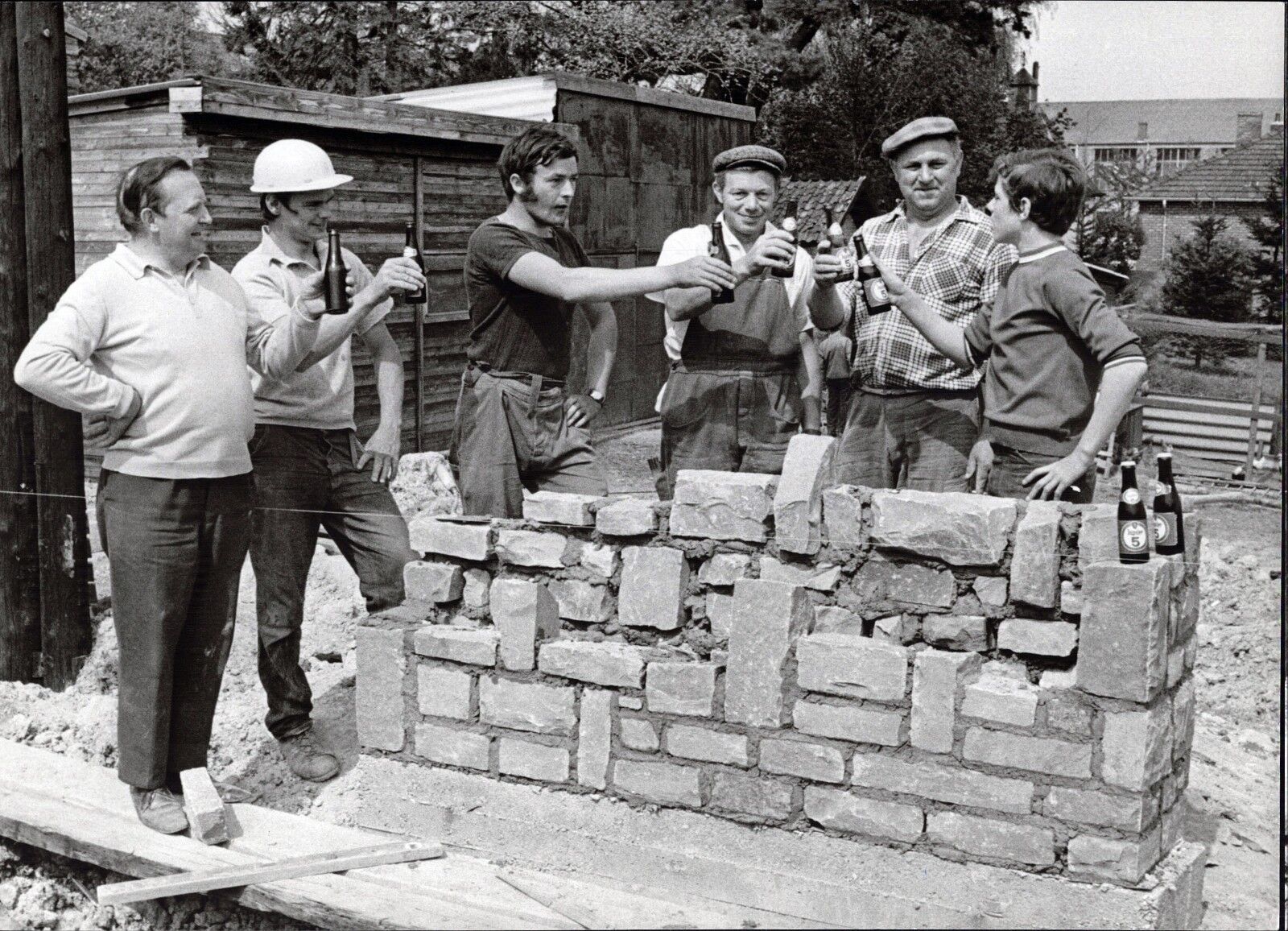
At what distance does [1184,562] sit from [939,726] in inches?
31.6

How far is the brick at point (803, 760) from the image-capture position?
3711mm

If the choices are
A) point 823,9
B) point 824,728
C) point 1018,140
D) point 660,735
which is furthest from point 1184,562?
point 823,9

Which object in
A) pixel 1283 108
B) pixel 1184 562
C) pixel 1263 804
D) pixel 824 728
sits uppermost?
pixel 1283 108

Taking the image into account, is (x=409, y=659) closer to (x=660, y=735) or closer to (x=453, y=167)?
(x=660, y=735)

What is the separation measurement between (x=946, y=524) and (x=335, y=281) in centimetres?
206

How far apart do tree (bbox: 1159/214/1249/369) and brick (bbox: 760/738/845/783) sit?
241cm

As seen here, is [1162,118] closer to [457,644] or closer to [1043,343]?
[1043,343]

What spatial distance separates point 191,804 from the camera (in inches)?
155

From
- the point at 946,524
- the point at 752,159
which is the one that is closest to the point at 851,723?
the point at 946,524

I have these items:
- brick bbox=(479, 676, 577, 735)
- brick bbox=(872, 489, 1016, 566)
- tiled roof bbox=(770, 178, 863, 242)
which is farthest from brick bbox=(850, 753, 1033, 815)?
tiled roof bbox=(770, 178, 863, 242)

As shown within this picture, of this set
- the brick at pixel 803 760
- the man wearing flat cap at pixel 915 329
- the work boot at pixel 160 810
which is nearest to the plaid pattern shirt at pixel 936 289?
the man wearing flat cap at pixel 915 329

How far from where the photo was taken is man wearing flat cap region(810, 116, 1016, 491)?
4559mm

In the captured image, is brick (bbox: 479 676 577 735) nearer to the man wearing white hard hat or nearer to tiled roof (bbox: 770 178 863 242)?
the man wearing white hard hat

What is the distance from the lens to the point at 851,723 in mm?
3670
